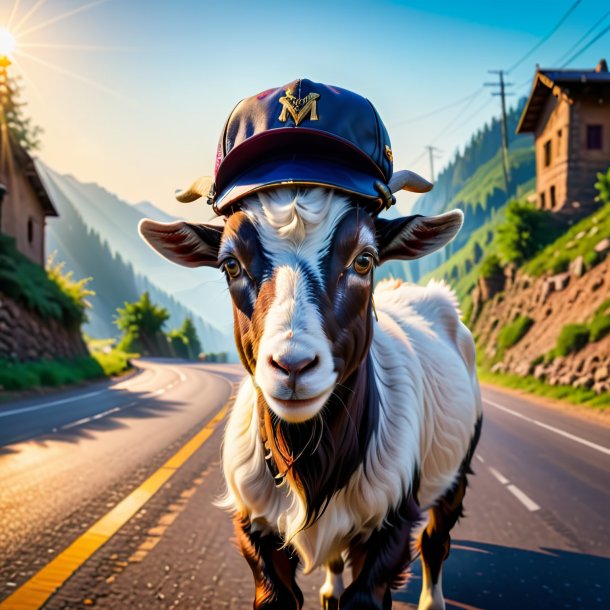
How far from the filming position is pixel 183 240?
7.52ft

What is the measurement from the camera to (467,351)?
12.4 feet

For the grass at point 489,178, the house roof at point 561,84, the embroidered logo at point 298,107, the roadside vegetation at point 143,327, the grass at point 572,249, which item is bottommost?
the roadside vegetation at point 143,327

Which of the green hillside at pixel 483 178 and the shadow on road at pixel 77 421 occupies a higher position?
the green hillside at pixel 483 178

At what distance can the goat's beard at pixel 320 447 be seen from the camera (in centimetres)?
202

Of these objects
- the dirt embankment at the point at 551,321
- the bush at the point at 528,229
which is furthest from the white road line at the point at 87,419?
the bush at the point at 528,229

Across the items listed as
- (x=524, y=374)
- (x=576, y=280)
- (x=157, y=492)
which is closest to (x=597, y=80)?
(x=576, y=280)

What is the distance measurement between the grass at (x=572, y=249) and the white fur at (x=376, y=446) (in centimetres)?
2030

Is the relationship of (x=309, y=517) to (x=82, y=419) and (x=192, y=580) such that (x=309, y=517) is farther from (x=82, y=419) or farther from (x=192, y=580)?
(x=82, y=419)

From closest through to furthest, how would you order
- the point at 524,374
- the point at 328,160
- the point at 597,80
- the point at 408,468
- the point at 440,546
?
the point at 328,160 → the point at 408,468 → the point at 440,546 → the point at 524,374 → the point at 597,80

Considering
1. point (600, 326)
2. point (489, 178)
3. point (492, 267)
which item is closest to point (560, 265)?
point (600, 326)

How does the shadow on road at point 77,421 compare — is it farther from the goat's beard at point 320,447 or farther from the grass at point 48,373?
the goat's beard at point 320,447

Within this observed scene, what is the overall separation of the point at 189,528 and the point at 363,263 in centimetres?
320

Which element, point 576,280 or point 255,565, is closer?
point 255,565

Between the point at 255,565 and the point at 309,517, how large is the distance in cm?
33
